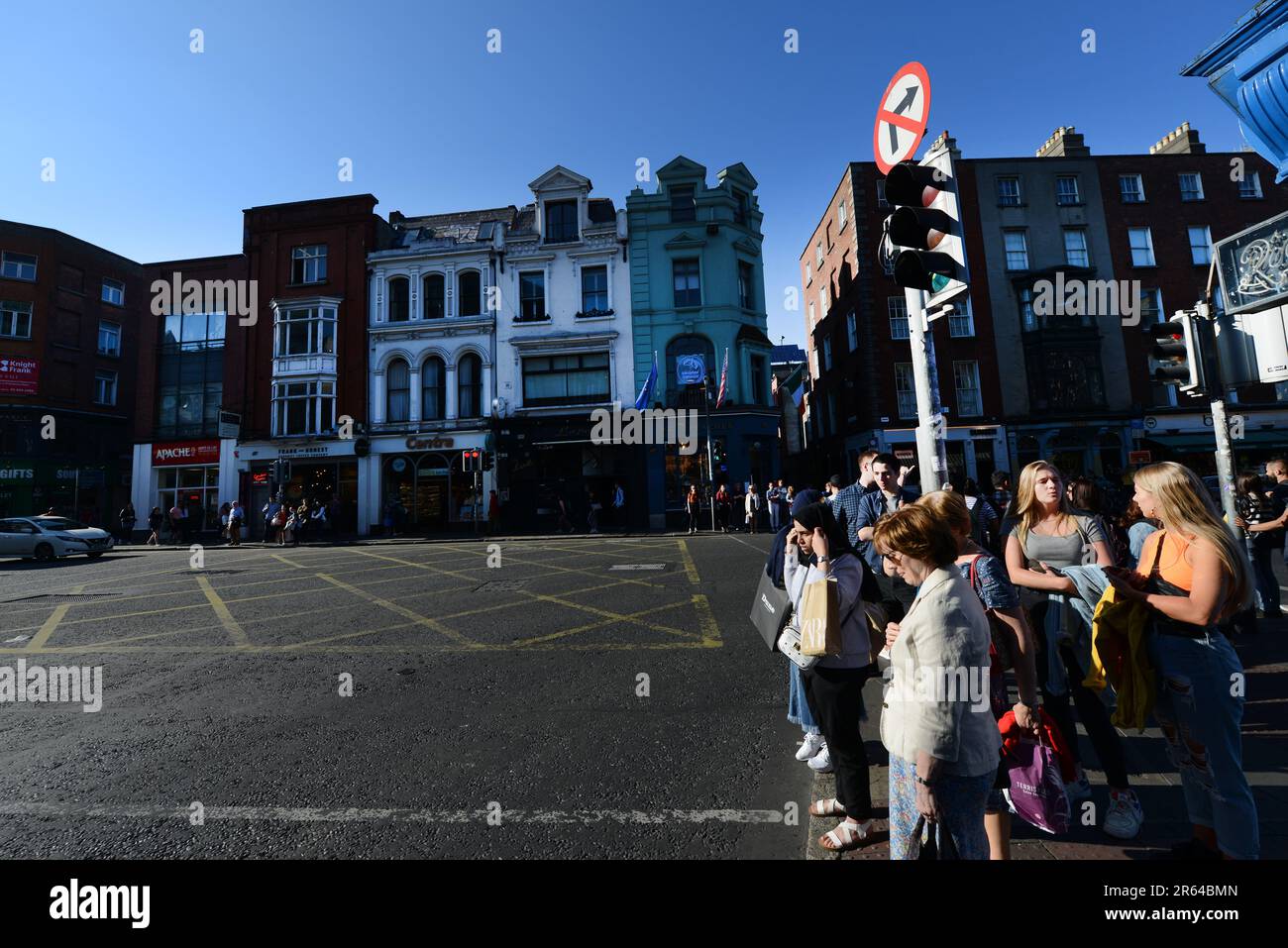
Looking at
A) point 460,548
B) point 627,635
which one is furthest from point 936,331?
point 627,635

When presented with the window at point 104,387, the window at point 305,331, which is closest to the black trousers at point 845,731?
the window at point 305,331

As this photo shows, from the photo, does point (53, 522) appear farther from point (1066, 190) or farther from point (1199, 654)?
point (1066, 190)

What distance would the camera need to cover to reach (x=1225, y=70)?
10.1 ft

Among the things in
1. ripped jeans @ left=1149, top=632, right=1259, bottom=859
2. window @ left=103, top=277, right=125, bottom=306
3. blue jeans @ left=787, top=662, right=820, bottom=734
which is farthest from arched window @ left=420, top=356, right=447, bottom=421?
ripped jeans @ left=1149, top=632, right=1259, bottom=859

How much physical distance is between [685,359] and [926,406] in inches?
857

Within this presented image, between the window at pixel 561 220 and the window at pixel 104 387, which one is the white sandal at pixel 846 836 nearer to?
the window at pixel 561 220

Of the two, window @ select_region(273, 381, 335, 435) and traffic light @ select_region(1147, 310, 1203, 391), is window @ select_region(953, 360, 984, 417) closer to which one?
traffic light @ select_region(1147, 310, 1203, 391)

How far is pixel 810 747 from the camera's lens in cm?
355

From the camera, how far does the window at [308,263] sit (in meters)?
27.0

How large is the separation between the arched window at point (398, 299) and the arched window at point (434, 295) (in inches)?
42.0

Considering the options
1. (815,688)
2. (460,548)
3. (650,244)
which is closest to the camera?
(815,688)

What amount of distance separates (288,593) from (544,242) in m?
21.0
